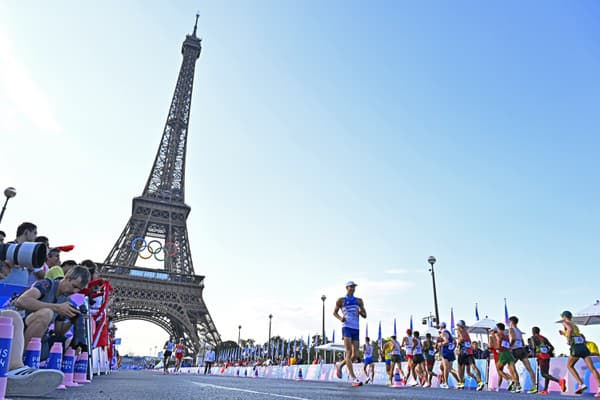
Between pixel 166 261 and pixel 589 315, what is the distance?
4530cm

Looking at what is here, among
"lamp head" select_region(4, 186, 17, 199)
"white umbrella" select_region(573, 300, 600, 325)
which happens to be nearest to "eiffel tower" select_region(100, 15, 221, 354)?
"lamp head" select_region(4, 186, 17, 199)

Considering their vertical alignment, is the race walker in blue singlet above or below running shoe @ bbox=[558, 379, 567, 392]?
above

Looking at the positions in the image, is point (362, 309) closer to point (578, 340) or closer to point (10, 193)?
point (578, 340)

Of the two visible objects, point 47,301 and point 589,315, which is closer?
point 47,301

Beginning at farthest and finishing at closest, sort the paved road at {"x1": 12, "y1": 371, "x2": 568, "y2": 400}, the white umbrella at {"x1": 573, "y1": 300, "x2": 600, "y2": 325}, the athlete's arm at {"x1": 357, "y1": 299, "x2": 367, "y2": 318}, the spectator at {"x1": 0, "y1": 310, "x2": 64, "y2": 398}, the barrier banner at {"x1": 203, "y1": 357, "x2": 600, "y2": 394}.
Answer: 1. the white umbrella at {"x1": 573, "y1": 300, "x2": 600, "y2": 325}
2. the barrier banner at {"x1": 203, "y1": 357, "x2": 600, "y2": 394}
3. the athlete's arm at {"x1": 357, "y1": 299, "x2": 367, "y2": 318}
4. the paved road at {"x1": 12, "y1": 371, "x2": 568, "y2": 400}
5. the spectator at {"x1": 0, "y1": 310, "x2": 64, "y2": 398}

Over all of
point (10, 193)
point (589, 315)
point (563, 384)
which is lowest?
point (563, 384)

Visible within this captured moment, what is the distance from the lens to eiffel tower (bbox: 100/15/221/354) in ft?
155

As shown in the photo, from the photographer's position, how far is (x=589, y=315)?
1555 centimetres

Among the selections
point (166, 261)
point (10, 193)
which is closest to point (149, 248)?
point (166, 261)

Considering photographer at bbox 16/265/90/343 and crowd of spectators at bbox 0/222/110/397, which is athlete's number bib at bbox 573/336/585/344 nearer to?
crowd of spectators at bbox 0/222/110/397

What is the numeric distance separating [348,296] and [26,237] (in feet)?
16.2

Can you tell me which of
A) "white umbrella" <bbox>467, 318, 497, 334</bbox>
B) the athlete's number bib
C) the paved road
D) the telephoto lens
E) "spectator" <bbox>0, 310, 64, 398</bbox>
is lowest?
the paved road

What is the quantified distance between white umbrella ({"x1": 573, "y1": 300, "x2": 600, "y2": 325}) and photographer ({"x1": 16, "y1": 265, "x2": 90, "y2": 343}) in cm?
1636

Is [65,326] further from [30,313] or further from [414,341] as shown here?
[414,341]
